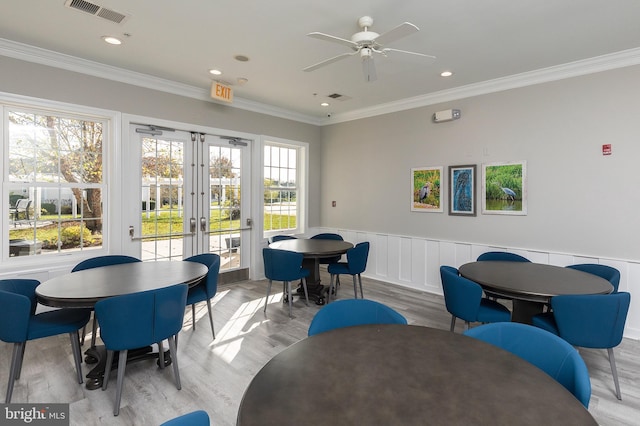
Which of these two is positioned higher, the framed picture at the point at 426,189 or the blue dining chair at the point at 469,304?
the framed picture at the point at 426,189

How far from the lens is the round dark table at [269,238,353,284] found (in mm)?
4227

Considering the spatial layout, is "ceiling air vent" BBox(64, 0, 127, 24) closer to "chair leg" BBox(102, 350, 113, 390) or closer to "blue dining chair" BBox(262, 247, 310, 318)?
"blue dining chair" BBox(262, 247, 310, 318)

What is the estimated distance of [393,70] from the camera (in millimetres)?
4109

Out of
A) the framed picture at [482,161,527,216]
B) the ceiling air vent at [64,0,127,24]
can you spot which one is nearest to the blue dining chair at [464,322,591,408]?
the framed picture at [482,161,527,216]

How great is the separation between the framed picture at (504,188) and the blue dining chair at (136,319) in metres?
4.13

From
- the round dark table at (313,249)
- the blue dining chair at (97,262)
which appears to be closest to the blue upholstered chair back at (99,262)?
the blue dining chair at (97,262)

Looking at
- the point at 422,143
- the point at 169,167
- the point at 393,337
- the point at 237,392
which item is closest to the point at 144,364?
the point at 237,392

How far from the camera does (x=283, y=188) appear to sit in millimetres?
6398

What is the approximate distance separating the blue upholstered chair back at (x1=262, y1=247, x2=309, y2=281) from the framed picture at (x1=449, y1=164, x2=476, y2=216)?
2.54m

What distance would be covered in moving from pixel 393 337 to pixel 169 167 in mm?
4342

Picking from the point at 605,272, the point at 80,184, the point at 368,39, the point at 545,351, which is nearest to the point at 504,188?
the point at 605,272

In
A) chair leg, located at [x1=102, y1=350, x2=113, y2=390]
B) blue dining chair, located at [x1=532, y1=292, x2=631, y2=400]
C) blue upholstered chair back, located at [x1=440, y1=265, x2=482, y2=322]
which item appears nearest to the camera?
blue dining chair, located at [x1=532, y1=292, x2=631, y2=400]

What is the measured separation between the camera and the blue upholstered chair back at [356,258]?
441 cm

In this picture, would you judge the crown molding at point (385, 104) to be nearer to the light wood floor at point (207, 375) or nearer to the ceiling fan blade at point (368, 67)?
the ceiling fan blade at point (368, 67)
